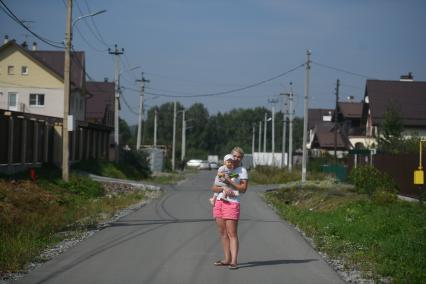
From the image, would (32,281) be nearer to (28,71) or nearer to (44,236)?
(44,236)

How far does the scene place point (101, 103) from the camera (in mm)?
77312

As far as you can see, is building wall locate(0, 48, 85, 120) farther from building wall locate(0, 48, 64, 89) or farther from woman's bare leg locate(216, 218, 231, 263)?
woman's bare leg locate(216, 218, 231, 263)

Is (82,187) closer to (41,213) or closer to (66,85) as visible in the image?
(66,85)

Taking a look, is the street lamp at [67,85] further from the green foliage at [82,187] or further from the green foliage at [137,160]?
the green foliage at [137,160]

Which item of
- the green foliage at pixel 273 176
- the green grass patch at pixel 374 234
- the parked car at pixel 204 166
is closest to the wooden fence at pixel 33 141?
the green grass patch at pixel 374 234

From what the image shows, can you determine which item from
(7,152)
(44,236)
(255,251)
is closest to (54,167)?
(7,152)

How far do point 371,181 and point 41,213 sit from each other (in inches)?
584

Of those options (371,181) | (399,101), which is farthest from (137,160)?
(371,181)

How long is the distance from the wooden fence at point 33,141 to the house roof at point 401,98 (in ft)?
87.3

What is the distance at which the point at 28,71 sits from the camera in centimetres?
5478

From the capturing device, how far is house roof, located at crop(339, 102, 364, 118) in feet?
237

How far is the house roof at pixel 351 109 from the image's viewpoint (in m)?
72.2

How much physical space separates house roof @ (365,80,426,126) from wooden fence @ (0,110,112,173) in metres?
26.6

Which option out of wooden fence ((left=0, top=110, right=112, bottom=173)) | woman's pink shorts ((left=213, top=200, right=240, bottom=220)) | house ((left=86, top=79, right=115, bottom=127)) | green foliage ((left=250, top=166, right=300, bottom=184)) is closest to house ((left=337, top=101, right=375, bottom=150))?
→ green foliage ((left=250, top=166, right=300, bottom=184))
